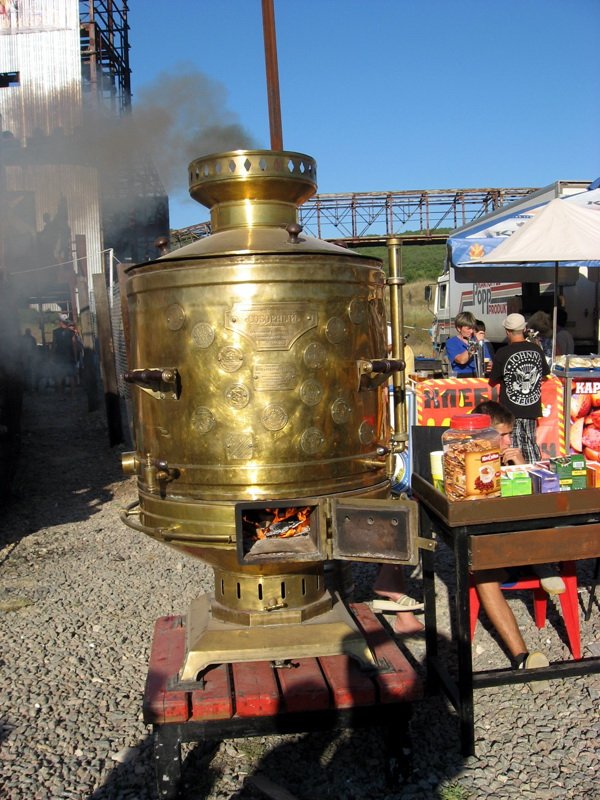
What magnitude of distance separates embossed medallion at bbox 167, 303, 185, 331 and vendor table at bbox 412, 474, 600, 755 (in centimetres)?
125

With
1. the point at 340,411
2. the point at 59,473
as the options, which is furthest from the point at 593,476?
the point at 59,473

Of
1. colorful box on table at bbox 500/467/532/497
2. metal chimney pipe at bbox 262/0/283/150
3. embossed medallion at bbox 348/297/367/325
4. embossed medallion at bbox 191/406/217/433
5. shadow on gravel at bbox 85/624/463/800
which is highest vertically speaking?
metal chimney pipe at bbox 262/0/283/150

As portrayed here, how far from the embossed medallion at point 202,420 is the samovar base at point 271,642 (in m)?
0.84

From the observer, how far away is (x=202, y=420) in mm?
2602

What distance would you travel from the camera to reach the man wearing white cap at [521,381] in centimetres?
543

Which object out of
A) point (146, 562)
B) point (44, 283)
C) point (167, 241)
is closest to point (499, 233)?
point (146, 562)

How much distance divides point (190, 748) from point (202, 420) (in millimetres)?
1494

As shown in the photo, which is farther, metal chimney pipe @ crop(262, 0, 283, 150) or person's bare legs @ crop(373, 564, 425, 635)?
person's bare legs @ crop(373, 564, 425, 635)

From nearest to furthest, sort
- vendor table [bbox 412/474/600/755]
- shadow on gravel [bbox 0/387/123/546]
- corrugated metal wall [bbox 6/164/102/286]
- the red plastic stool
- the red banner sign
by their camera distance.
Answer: vendor table [bbox 412/474/600/755] → the red plastic stool → the red banner sign → shadow on gravel [bbox 0/387/123/546] → corrugated metal wall [bbox 6/164/102/286]

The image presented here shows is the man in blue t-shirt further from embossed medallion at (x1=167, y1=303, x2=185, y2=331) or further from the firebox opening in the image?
embossed medallion at (x1=167, y1=303, x2=185, y2=331)

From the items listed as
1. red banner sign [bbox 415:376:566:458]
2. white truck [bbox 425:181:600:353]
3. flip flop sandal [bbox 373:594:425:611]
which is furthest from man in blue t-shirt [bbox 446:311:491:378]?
flip flop sandal [bbox 373:594:425:611]

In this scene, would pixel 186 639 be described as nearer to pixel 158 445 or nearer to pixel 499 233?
pixel 158 445

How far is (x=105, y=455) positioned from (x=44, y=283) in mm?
6778

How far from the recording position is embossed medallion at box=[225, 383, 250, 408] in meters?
2.55
